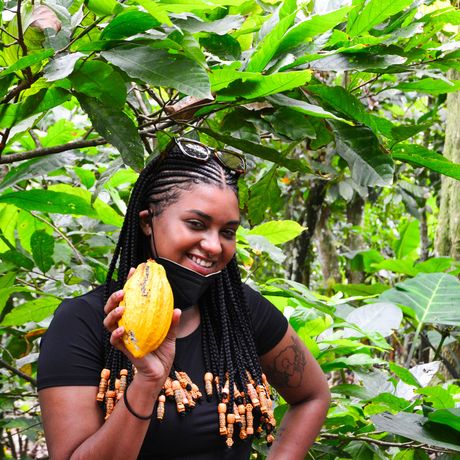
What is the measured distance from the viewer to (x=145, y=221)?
5.78 ft

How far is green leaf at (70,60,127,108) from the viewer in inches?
52.7

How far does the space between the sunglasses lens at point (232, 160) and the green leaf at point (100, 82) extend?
397 mm

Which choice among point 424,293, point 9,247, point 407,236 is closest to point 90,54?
point 9,247

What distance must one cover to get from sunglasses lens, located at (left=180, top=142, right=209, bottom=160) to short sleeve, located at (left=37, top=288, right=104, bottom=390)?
41 cm

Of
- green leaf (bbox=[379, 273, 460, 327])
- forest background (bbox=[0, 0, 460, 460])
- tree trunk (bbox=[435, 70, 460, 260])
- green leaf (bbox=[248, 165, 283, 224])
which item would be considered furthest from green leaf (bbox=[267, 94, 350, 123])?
tree trunk (bbox=[435, 70, 460, 260])

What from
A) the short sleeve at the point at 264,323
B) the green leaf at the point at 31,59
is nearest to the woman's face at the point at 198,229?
the short sleeve at the point at 264,323

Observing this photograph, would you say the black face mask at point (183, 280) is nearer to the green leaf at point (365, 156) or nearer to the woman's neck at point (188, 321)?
the woman's neck at point (188, 321)

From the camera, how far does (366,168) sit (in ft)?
5.32

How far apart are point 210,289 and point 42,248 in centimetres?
52

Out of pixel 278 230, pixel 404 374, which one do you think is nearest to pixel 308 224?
pixel 278 230

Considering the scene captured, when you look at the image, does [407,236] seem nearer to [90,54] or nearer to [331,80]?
[331,80]

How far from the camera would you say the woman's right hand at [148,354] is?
4.38 ft

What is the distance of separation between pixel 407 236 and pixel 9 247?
282 centimetres

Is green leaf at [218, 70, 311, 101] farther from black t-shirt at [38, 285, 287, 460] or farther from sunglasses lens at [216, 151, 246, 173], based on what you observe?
black t-shirt at [38, 285, 287, 460]
